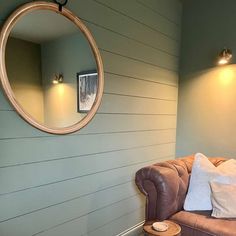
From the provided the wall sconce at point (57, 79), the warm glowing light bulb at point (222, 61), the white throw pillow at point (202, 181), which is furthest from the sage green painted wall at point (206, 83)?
the wall sconce at point (57, 79)

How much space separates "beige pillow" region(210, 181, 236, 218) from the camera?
5.66 ft

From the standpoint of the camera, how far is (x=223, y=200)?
1.77 meters

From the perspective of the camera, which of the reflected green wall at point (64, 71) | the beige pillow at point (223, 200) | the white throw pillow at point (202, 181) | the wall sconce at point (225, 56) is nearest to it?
the reflected green wall at point (64, 71)

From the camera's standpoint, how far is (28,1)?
141cm

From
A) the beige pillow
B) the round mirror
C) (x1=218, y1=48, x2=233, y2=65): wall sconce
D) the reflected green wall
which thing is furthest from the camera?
(x1=218, y1=48, x2=233, y2=65): wall sconce

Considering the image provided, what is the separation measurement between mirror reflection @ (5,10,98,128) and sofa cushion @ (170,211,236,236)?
3.61ft

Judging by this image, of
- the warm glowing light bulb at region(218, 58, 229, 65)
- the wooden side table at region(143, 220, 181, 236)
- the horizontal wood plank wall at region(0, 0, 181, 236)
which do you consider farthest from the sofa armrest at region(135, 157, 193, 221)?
the warm glowing light bulb at region(218, 58, 229, 65)

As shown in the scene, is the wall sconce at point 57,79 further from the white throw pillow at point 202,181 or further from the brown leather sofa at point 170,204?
the white throw pillow at point 202,181

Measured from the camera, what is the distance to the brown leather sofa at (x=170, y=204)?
1.66 m

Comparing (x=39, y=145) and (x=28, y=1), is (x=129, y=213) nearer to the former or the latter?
(x=39, y=145)

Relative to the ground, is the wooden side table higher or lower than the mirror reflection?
lower

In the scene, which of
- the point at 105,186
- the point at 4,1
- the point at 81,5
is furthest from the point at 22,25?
the point at 105,186

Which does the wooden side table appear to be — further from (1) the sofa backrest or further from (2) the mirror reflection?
(2) the mirror reflection

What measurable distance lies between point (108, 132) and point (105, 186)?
1.54 ft
